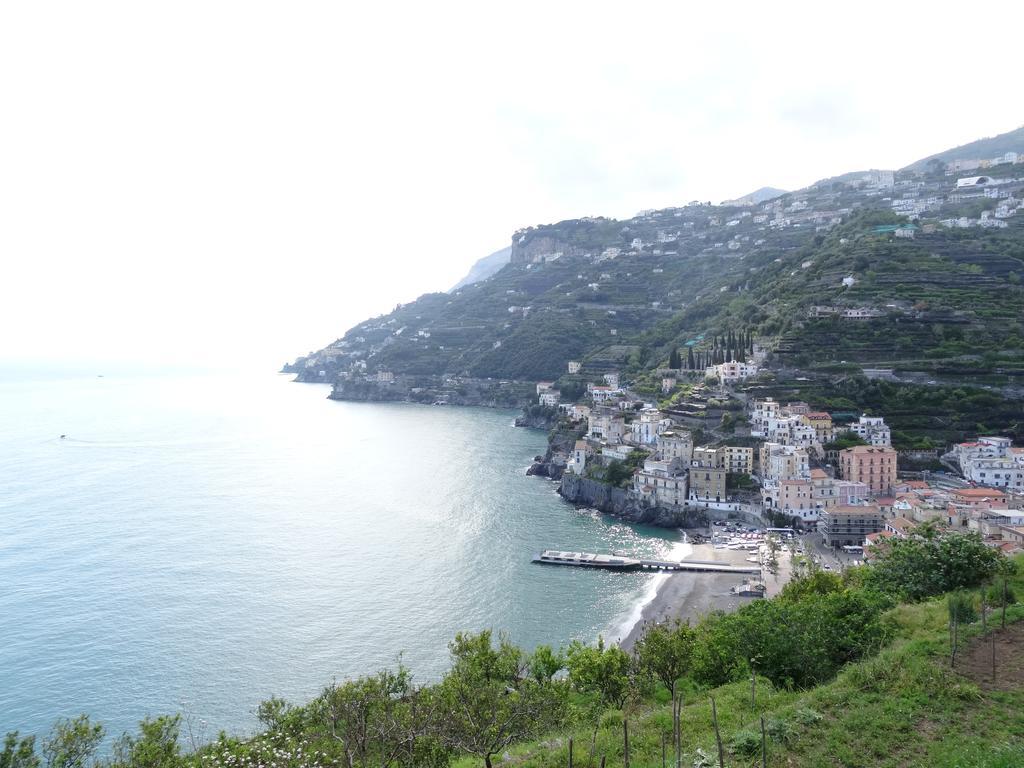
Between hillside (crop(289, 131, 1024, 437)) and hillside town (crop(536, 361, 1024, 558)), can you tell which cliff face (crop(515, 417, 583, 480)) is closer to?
hillside town (crop(536, 361, 1024, 558))

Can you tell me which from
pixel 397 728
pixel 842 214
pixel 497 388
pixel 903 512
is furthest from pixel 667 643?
pixel 842 214

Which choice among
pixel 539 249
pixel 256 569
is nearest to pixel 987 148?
pixel 539 249

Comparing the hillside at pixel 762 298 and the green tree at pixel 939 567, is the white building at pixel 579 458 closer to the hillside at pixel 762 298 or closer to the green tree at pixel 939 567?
the hillside at pixel 762 298

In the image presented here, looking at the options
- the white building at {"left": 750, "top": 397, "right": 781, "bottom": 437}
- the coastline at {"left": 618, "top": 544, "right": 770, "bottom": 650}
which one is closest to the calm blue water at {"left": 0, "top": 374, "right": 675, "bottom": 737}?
the coastline at {"left": 618, "top": 544, "right": 770, "bottom": 650}

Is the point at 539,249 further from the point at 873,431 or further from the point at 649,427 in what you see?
the point at 873,431

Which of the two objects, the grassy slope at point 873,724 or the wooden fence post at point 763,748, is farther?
the grassy slope at point 873,724

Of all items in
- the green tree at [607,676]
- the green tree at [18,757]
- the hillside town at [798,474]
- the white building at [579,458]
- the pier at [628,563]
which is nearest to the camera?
the green tree at [18,757]

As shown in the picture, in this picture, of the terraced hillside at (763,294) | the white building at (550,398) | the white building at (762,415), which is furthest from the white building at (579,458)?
the white building at (550,398)
